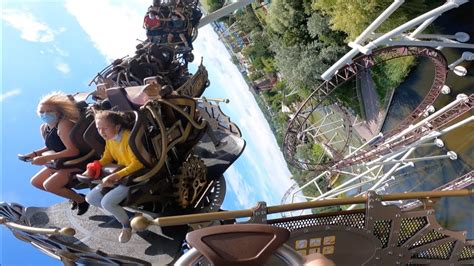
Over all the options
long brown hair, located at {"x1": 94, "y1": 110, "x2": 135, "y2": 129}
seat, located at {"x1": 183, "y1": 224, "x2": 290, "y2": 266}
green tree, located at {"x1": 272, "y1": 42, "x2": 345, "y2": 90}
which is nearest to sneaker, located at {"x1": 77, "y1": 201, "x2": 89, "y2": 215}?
long brown hair, located at {"x1": 94, "y1": 110, "x2": 135, "y2": 129}

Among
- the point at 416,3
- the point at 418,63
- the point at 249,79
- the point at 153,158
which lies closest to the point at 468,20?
the point at 416,3

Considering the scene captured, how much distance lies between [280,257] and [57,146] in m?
4.02

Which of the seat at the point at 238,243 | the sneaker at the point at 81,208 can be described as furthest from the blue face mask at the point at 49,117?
the seat at the point at 238,243

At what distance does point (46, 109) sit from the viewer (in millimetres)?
5062

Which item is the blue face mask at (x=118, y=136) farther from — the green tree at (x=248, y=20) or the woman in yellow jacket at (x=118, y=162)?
the green tree at (x=248, y=20)

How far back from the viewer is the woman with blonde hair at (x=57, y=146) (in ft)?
Result: 16.8

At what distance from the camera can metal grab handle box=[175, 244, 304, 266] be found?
239 centimetres

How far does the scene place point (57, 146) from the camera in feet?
18.0

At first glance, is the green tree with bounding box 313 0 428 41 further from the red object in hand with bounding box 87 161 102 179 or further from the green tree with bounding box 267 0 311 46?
the red object in hand with bounding box 87 161 102 179

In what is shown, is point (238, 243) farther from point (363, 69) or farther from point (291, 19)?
point (291, 19)

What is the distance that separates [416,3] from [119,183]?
11812mm

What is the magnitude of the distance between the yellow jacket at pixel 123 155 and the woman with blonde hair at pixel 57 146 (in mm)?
623

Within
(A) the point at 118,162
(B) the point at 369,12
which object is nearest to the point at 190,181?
(A) the point at 118,162

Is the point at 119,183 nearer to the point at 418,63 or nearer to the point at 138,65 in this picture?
the point at 138,65
